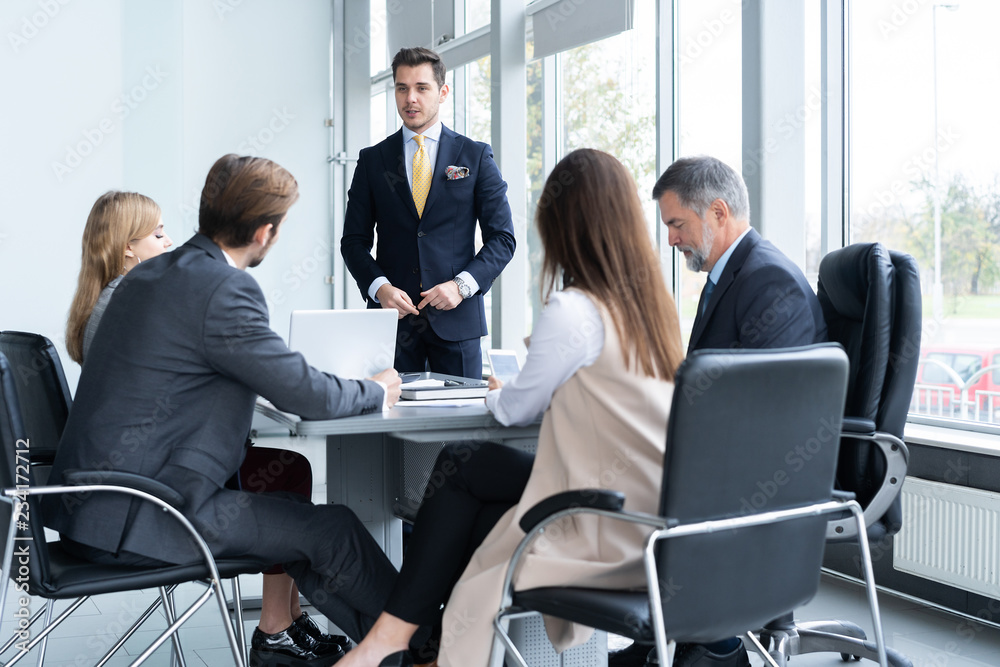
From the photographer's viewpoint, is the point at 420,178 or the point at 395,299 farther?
the point at 420,178

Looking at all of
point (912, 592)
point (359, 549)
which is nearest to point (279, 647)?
point (359, 549)

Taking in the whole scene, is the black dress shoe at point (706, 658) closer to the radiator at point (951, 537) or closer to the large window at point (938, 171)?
the radiator at point (951, 537)

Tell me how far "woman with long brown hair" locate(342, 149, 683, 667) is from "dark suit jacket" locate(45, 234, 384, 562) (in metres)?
0.37

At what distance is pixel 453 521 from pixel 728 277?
3.23ft

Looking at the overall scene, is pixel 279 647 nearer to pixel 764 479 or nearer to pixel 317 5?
pixel 764 479

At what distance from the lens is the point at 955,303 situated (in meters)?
3.50

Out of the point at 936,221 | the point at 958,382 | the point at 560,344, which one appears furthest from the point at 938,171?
the point at 560,344

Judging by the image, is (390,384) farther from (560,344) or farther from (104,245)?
(104,245)

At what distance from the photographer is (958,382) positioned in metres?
3.50

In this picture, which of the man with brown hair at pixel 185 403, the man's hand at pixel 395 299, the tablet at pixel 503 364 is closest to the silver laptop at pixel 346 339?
the man with brown hair at pixel 185 403

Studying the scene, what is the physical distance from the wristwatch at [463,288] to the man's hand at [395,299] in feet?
0.09

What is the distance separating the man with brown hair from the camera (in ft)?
6.25

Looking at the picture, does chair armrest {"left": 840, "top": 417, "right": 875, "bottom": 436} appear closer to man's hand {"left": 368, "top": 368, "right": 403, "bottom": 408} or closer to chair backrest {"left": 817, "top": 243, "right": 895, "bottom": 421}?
chair backrest {"left": 817, "top": 243, "right": 895, "bottom": 421}

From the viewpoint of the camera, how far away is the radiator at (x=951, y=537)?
3059 millimetres
